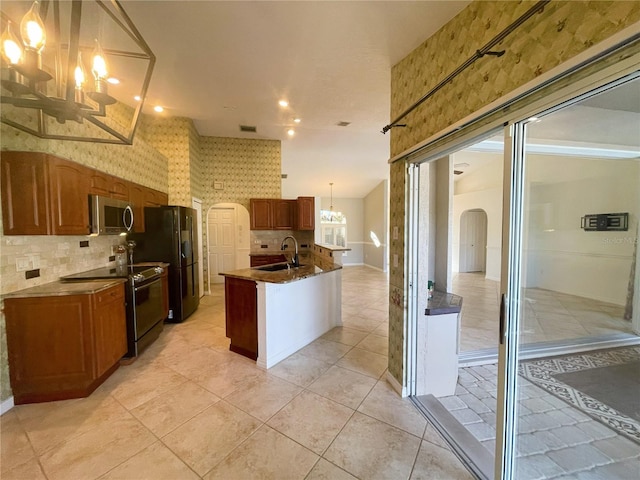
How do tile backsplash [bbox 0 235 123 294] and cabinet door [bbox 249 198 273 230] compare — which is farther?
cabinet door [bbox 249 198 273 230]

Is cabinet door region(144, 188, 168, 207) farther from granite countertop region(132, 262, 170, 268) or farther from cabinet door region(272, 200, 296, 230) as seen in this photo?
cabinet door region(272, 200, 296, 230)

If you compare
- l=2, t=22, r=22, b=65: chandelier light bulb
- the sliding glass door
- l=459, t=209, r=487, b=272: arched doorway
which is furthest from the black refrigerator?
l=459, t=209, r=487, b=272: arched doorway

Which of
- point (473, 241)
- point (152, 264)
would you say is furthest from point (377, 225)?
point (152, 264)

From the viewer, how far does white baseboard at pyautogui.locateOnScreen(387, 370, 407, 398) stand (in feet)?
7.63

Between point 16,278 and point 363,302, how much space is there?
16.3 ft

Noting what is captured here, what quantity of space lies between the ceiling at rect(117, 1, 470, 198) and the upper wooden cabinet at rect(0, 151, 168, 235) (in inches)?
60.5

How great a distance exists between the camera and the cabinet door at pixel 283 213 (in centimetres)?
603

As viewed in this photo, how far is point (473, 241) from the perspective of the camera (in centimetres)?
934

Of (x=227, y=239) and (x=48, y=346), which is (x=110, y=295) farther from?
(x=227, y=239)

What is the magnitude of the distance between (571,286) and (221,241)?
735 cm

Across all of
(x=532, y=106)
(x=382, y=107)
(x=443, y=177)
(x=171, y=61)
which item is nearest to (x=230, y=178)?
(x=171, y=61)

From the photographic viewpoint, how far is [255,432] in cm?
190

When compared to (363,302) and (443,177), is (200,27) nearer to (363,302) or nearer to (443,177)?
(443,177)

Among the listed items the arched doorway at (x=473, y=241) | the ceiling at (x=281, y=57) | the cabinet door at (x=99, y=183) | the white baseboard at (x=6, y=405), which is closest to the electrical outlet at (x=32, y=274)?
the cabinet door at (x=99, y=183)
